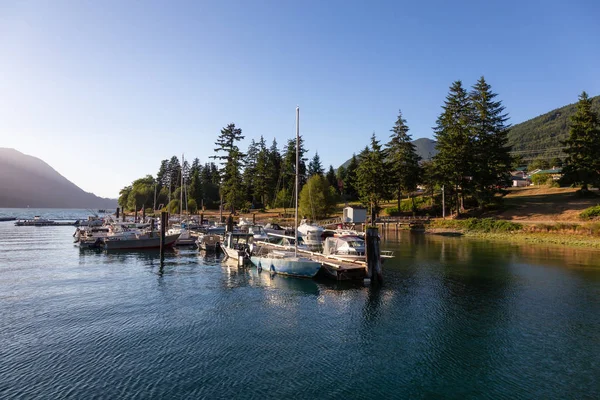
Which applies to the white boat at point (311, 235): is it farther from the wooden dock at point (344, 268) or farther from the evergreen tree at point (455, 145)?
the evergreen tree at point (455, 145)

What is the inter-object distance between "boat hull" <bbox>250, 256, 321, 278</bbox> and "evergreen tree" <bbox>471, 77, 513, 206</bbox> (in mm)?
56797

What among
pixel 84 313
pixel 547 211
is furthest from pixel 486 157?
pixel 84 313

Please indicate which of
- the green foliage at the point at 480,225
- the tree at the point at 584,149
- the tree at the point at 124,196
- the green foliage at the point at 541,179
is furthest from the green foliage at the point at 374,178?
the tree at the point at 124,196

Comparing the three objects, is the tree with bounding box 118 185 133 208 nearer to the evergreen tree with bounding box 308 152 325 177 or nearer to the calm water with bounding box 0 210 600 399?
the evergreen tree with bounding box 308 152 325 177

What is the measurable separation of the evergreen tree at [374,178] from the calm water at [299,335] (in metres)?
55.2

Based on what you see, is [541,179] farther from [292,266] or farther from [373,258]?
[292,266]

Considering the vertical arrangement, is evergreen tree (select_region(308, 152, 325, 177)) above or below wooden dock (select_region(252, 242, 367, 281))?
above

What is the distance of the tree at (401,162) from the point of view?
295 ft

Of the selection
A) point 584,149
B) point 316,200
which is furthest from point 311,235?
point 584,149

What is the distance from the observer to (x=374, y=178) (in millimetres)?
87812

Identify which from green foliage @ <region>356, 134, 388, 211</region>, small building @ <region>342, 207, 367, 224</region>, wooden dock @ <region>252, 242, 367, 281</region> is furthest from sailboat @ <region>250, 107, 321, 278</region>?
green foliage @ <region>356, 134, 388, 211</region>

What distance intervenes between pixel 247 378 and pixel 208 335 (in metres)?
5.10

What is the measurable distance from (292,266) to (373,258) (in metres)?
6.87

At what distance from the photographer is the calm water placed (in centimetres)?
1315
